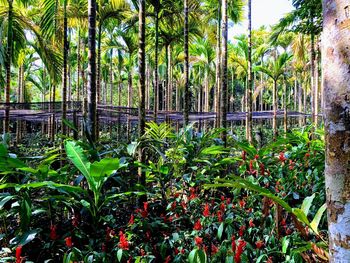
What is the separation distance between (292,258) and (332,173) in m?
1.50

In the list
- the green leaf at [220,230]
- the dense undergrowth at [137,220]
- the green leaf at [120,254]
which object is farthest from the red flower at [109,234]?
the green leaf at [220,230]

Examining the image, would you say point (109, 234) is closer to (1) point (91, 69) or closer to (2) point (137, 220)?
(2) point (137, 220)

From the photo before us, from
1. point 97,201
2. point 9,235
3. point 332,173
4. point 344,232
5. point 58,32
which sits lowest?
point 9,235

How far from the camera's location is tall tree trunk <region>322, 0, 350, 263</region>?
116 cm

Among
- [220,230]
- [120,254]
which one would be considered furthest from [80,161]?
[220,230]

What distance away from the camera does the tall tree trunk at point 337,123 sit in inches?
45.5

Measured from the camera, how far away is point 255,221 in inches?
134

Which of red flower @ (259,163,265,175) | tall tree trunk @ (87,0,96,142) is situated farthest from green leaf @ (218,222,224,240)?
tall tree trunk @ (87,0,96,142)

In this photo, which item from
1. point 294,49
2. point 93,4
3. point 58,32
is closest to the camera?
point 93,4

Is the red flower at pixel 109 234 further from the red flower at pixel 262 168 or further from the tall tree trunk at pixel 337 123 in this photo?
the tall tree trunk at pixel 337 123

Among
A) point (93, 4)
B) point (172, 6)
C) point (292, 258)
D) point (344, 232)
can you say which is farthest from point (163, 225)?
point (172, 6)

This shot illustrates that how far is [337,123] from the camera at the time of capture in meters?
1.18

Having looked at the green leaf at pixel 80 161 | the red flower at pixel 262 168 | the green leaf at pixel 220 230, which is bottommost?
the green leaf at pixel 220 230

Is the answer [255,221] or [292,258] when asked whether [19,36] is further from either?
[292,258]
